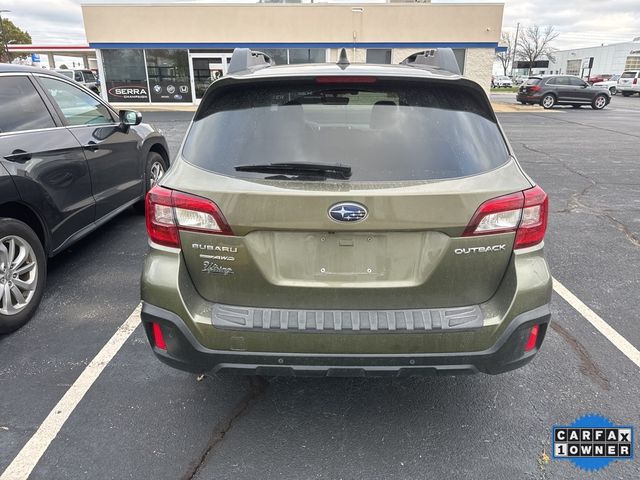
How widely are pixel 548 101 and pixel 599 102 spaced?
8.90 feet

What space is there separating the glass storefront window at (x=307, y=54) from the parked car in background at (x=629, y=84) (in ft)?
93.6

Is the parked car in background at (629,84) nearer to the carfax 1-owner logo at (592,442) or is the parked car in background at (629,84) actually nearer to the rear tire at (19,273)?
the carfax 1-owner logo at (592,442)

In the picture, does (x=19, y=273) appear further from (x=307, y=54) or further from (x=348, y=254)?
(x=307, y=54)

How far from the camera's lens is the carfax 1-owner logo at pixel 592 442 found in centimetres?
239

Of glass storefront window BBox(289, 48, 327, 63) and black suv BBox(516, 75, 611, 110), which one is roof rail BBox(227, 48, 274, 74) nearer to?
glass storefront window BBox(289, 48, 327, 63)

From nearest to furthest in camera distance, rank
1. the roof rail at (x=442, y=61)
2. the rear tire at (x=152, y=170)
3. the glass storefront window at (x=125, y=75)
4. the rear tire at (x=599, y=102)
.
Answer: the roof rail at (x=442, y=61)
the rear tire at (x=152, y=170)
the glass storefront window at (x=125, y=75)
the rear tire at (x=599, y=102)

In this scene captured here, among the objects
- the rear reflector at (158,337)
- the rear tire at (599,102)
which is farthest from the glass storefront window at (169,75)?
the rear reflector at (158,337)

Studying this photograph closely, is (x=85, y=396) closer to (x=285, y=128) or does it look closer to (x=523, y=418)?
(x=285, y=128)

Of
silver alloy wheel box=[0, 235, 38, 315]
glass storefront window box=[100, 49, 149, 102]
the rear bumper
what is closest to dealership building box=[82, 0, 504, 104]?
glass storefront window box=[100, 49, 149, 102]

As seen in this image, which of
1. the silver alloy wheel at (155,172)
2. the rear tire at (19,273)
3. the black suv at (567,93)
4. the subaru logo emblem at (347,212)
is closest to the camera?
the subaru logo emblem at (347,212)

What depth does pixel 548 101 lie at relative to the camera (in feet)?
85.0

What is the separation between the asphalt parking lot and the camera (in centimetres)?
235

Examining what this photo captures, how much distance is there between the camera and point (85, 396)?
2830 mm

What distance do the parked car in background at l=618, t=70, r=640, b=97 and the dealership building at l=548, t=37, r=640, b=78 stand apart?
2494 centimetres
